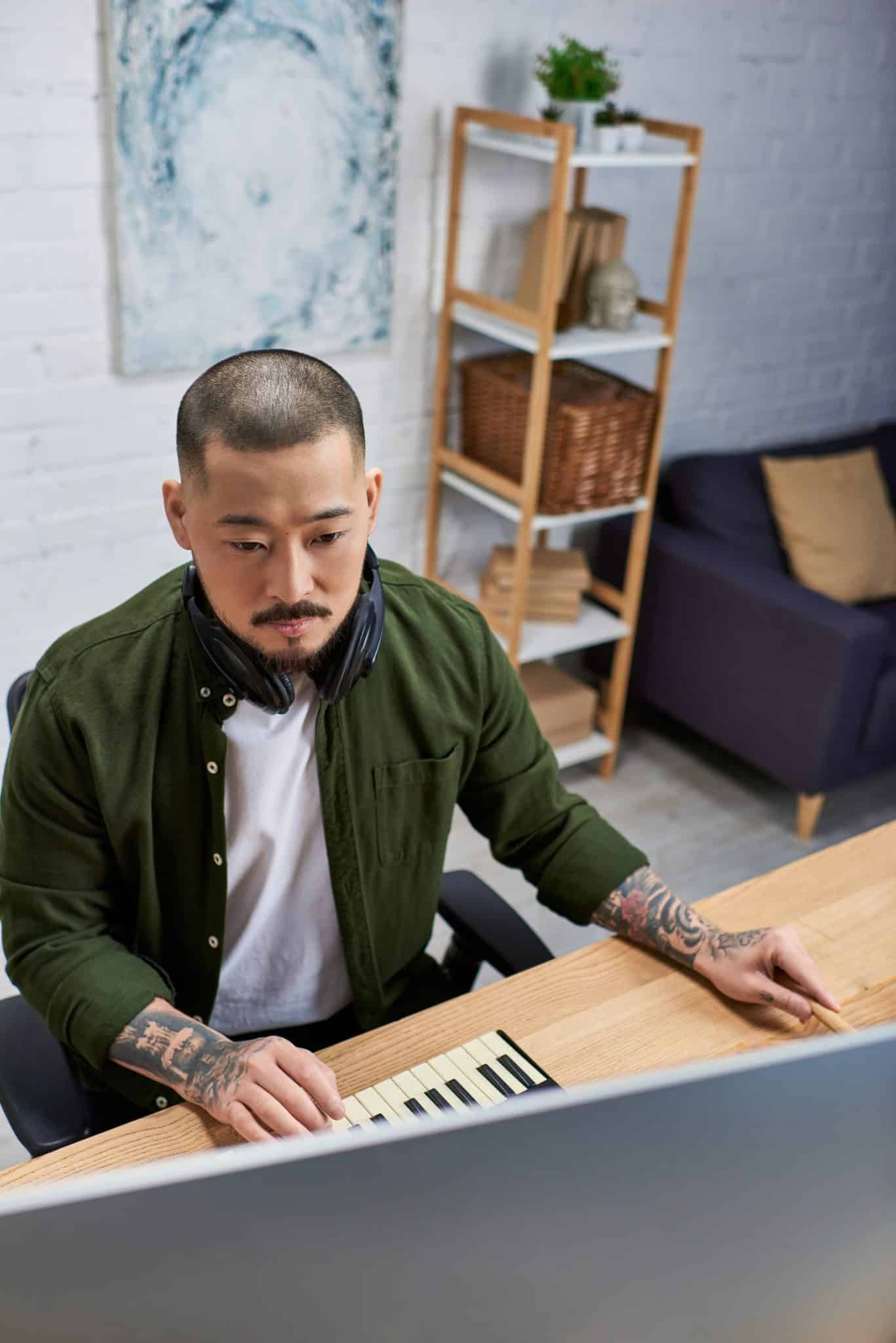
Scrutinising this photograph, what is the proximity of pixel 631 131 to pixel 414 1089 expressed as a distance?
2331 millimetres

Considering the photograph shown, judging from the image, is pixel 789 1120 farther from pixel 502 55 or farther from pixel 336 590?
pixel 502 55

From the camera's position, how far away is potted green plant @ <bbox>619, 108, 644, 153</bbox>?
2805 millimetres

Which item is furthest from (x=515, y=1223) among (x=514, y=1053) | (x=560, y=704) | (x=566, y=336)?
(x=560, y=704)

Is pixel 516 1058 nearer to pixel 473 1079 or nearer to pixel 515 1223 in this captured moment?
pixel 473 1079

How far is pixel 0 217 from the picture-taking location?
7.89 feet

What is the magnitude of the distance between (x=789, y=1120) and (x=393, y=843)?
35.9 inches

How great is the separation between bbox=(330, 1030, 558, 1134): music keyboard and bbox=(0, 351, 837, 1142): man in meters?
0.06

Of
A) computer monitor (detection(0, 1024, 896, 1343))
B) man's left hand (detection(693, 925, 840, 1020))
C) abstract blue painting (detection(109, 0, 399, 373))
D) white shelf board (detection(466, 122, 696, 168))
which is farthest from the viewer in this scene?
white shelf board (detection(466, 122, 696, 168))

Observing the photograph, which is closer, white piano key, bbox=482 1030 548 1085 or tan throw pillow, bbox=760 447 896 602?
white piano key, bbox=482 1030 548 1085

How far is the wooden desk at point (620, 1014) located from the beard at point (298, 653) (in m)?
0.37

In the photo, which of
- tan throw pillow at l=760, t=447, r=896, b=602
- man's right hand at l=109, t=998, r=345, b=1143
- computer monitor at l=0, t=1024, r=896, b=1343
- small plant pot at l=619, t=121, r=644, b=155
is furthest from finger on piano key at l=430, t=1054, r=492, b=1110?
tan throw pillow at l=760, t=447, r=896, b=602

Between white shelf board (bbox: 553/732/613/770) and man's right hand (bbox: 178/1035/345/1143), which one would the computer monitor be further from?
white shelf board (bbox: 553/732/613/770)

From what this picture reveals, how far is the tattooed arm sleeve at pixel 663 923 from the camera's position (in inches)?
52.2

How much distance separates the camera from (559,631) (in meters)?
3.29
